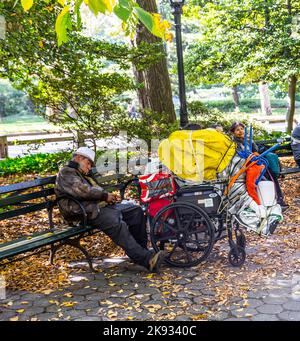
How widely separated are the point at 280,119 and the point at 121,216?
2041 centimetres

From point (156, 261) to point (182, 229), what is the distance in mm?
456

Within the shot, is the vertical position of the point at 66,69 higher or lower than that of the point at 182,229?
higher

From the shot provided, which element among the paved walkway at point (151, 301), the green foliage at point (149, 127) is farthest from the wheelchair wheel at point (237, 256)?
the green foliage at point (149, 127)

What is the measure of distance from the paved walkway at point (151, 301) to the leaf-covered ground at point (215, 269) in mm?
39

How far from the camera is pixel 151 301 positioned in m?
4.40

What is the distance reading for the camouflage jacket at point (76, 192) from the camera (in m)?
5.10

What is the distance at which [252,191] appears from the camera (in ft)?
17.0

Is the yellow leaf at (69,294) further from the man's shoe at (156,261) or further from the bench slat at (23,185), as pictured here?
the bench slat at (23,185)

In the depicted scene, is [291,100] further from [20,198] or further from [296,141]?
[20,198]

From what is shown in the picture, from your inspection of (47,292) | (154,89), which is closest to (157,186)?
(47,292)

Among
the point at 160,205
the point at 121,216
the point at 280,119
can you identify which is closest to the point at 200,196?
the point at 160,205

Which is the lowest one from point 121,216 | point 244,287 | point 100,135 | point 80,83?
point 244,287
